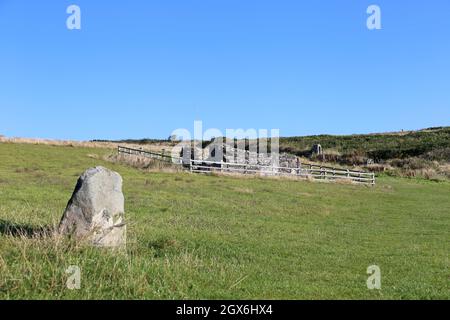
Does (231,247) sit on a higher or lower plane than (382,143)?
lower

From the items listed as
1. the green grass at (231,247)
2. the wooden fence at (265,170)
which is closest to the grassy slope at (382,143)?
the wooden fence at (265,170)

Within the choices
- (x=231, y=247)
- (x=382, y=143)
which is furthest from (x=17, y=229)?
(x=382, y=143)

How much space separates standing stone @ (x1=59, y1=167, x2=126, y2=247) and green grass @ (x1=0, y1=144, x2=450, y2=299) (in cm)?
60

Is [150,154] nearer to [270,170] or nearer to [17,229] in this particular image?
[270,170]

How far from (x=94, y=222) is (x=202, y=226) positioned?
6165 mm

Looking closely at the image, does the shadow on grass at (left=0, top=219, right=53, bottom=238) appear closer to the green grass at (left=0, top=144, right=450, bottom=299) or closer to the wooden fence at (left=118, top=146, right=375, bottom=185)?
the green grass at (left=0, top=144, right=450, bottom=299)

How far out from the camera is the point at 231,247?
42.6 feet

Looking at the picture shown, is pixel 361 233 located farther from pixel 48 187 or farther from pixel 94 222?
pixel 48 187

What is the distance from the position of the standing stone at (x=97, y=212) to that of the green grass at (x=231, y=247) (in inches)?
23.5

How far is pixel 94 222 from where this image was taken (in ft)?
34.4

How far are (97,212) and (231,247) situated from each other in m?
3.74

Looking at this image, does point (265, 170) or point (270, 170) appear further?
point (270, 170)

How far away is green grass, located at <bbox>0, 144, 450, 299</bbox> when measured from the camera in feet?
26.5

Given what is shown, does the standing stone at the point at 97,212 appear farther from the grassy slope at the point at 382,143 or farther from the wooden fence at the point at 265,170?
the grassy slope at the point at 382,143
